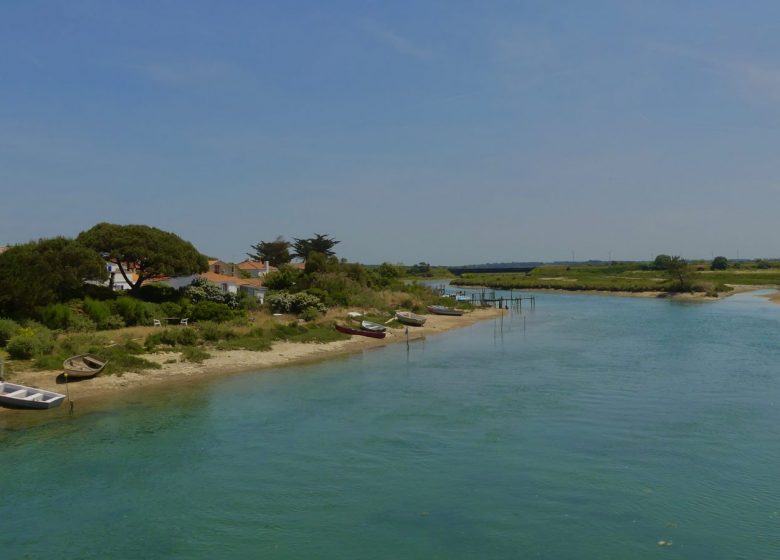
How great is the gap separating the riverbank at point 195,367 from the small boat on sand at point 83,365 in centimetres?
41

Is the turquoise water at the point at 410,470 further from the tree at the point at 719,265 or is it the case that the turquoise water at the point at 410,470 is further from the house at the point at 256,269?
the tree at the point at 719,265

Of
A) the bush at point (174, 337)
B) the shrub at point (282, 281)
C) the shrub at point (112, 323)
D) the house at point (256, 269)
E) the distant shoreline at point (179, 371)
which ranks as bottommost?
the distant shoreline at point (179, 371)

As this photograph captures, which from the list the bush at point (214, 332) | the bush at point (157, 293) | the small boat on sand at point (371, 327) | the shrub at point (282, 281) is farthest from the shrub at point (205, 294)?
the shrub at point (282, 281)

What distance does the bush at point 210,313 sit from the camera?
42.2 meters

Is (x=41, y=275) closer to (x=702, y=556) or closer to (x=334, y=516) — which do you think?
(x=334, y=516)

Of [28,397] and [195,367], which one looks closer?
[28,397]

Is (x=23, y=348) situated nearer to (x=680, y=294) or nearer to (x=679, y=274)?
(x=680, y=294)

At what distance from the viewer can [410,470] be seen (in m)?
18.2

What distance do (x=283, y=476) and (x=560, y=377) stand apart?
60.3ft

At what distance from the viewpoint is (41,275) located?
3719cm

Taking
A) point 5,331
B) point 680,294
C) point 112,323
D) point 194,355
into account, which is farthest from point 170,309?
point 680,294

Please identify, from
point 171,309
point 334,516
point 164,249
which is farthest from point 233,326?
point 334,516

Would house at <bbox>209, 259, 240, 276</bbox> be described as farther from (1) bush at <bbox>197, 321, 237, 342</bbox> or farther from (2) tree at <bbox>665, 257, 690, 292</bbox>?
(2) tree at <bbox>665, 257, 690, 292</bbox>

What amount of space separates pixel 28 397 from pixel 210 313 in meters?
18.2
